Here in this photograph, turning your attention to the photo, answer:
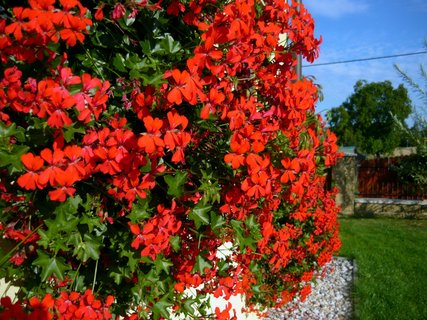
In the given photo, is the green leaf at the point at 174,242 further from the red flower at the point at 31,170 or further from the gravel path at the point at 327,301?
the gravel path at the point at 327,301

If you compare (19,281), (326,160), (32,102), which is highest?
(32,102)

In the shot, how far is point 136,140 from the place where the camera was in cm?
131

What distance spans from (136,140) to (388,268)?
663 centimetres

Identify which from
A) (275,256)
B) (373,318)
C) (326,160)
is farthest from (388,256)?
(326,160)

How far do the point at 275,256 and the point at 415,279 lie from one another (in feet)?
11.3

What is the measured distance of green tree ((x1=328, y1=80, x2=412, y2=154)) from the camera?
47062 mm

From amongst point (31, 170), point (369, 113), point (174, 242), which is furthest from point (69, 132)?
point (369, 113)

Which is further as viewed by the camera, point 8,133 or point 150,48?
point 150,48

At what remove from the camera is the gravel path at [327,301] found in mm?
5480

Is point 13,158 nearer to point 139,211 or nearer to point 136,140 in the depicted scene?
point 136,140

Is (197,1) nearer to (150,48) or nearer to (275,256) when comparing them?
(150,48)

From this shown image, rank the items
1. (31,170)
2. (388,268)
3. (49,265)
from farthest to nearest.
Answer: (388,268) → (49,265) → (31,170)

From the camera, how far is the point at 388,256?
25.2ft

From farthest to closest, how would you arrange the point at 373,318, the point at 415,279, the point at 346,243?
the point at 346,243
the point at 415,279
the point at 373,318
